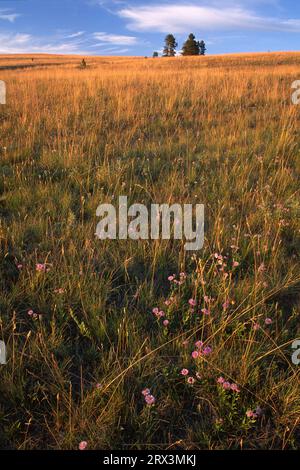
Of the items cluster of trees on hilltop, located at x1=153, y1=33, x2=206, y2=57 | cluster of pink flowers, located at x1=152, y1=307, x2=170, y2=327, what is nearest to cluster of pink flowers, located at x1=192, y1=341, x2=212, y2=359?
cluster of pink flowers, located at x1=152, y1=307, x2=170, y2=327

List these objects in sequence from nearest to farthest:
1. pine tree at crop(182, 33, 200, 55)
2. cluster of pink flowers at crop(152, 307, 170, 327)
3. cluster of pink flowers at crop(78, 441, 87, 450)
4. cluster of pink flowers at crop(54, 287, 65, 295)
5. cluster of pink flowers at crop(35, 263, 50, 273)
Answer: cluster of pink flowers at crop(78, 441, 87, 450) → cluster of pink flowers at crop(152, 307, 170, 327) → cluster of pink flowers at crop(54, 287, 65, 295) → cluster of pink flowers at crop(35, 263, 50, 273) → pine tree at crop(182, 33, 200, 55)

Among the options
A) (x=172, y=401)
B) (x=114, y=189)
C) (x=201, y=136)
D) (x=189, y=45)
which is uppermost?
(x=189, y=45)

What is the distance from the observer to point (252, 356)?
197cm

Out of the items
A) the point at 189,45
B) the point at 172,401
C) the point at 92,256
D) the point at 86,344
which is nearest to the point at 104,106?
the point at 92,256

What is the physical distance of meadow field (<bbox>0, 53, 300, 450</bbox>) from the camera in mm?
1708

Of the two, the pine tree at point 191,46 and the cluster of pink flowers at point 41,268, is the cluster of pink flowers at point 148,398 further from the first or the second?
the pine tree at point 191,46

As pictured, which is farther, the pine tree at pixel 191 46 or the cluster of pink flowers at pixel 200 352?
the pine tree at pixel 191 46

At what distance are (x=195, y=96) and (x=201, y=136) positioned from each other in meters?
3.06

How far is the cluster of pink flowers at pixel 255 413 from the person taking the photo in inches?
63.9

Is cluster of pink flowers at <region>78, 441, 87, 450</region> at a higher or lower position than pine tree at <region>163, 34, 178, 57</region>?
lower

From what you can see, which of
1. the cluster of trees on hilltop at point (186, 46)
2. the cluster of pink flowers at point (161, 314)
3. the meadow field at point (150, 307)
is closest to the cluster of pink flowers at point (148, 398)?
the meadow field at point (150, 307)

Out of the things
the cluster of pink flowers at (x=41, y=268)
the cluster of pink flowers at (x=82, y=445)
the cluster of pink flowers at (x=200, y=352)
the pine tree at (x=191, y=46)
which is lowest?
the cluster of pink flowers at (x=82, y=445)

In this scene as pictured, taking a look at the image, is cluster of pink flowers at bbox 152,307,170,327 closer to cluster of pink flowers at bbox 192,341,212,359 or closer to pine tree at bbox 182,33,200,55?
cluster of pink flowers at bbox 192,341,212,359

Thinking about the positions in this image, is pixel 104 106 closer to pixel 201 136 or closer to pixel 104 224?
pixel 201 136
